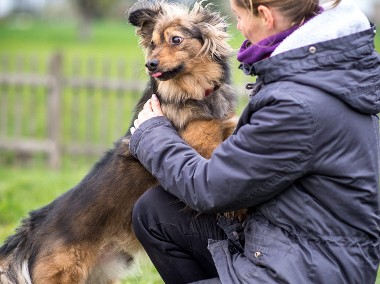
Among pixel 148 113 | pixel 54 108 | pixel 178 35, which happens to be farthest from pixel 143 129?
pixel 54 108

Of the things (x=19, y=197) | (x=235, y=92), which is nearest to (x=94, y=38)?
(x=19, y=197)

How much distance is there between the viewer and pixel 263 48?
2820 millimetres

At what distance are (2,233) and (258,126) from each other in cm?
363

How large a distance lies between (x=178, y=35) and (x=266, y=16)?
4.47 ft

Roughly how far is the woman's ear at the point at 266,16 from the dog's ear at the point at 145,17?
4.92 feet

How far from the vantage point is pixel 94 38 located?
33.6 metres

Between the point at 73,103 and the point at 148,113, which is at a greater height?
the point at 148,113

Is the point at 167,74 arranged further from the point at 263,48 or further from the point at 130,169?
the point at 263,48

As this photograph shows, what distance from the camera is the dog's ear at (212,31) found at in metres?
4.13

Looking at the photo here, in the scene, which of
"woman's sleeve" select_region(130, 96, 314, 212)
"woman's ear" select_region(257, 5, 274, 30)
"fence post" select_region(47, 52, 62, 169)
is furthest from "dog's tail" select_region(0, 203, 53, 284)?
"fence post" select_region(47, 52, 62, 169)

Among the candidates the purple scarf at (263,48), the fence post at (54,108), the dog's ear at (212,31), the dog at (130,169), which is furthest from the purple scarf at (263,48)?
the fence post at (54,108)

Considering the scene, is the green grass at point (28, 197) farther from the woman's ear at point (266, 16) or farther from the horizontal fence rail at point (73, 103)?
the woman's ear at point (266, 16)

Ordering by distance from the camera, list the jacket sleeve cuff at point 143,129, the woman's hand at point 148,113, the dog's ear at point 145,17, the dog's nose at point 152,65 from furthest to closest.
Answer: the dog's ear at point 145,17 → the dog's nose at point 152,65 → the woman's hand at point 148,113 → the jacket sleeve cuff at point 143,129

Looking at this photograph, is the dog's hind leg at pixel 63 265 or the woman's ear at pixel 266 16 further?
the dog's hind leg at pixel 63 265
